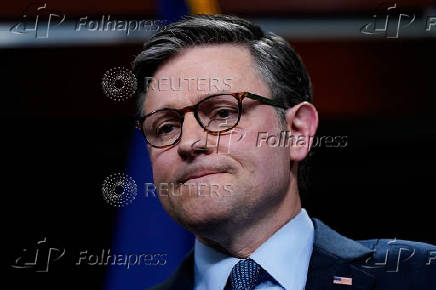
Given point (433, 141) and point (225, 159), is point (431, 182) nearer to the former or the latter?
point (433, 141)

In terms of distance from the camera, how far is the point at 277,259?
1071 millimetres

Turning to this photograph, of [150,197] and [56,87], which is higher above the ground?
[56,87]

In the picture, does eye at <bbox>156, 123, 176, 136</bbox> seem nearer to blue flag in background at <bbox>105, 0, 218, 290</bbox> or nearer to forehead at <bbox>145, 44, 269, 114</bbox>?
forehead at <bbox>145, 44, 269, 114</bbox>

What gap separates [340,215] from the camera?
4.78ft

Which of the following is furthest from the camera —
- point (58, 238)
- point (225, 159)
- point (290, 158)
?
point (58, 238)

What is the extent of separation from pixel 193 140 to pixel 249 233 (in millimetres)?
211

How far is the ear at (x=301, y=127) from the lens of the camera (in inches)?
45.7

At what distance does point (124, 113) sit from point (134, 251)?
0.34m

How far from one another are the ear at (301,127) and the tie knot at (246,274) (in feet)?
0.75

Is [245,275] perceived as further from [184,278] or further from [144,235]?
[144,235]

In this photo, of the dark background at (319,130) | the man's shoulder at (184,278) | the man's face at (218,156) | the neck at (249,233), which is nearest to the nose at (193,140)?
the man's face at (218,156)

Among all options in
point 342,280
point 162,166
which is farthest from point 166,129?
point 342,280

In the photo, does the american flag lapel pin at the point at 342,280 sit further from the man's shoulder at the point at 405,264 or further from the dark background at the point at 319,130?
the dark background at the point at 319,130

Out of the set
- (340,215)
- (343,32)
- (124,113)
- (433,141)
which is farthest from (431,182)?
(124,113)
